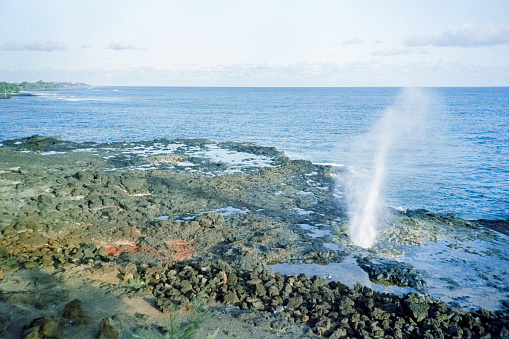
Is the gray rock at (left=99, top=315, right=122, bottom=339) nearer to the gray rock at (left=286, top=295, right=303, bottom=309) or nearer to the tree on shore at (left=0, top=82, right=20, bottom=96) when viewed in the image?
the gray rock at (left=286, top=295, right=303, bottom=309)

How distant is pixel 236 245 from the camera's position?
51.5 ft

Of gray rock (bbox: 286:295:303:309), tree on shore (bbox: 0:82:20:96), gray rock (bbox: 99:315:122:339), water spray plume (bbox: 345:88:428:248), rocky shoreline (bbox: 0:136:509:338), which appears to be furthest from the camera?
tree on shore (bbox: 0:82:20:96)

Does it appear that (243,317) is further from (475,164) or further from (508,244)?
(475,164)

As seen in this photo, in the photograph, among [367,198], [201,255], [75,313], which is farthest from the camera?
[367,198]

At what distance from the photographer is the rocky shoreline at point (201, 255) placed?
10.1 metres

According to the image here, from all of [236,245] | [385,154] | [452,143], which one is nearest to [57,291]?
[236,245]

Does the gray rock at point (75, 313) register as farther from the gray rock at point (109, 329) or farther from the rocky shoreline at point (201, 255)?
the gray rock at point (109, 329)

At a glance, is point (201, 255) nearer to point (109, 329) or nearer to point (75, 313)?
point (75, 313)

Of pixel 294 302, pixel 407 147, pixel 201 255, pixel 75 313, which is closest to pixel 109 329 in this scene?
pixel 75 313

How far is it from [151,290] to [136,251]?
368 centimetres

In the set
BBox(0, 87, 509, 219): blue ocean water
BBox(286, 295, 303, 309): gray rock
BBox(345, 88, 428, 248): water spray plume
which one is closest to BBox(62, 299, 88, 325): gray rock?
BBox(286, 295, 303, 309): gray rock

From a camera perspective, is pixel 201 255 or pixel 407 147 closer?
pixel 201 255

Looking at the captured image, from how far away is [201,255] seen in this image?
1495cm

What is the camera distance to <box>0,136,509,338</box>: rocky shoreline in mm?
10148
